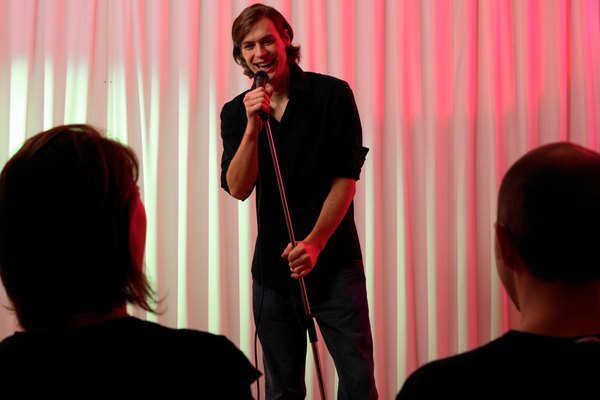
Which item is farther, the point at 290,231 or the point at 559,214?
the point at 290,231

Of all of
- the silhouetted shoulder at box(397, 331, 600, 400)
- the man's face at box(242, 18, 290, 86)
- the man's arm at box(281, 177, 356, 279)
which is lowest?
the silhouetted shoulder at box(397, 331, 600, 400)

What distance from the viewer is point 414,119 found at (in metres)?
3.48

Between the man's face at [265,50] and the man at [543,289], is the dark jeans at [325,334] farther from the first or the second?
the man at [543,289]

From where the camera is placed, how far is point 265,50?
225cm

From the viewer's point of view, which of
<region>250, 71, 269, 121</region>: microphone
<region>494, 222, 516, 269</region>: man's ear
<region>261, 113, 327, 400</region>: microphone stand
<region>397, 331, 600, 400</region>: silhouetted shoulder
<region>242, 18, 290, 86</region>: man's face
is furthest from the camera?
<region>242, 18, 290, 86</region>: man's face

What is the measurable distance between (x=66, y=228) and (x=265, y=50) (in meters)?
1.37

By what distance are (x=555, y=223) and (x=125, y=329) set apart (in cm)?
61

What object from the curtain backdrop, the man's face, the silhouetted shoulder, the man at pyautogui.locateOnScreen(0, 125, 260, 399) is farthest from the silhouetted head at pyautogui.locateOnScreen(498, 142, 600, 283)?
the curtain backdrop

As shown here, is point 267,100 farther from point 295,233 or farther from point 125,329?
point 125,329

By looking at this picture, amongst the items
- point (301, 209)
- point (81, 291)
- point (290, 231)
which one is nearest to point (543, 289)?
point (81, 291)

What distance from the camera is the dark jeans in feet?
7.04

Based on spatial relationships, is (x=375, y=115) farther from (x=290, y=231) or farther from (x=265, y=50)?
(x=290, y=231)

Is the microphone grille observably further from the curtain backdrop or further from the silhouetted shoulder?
the silhouetted shoulder

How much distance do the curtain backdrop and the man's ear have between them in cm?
232
